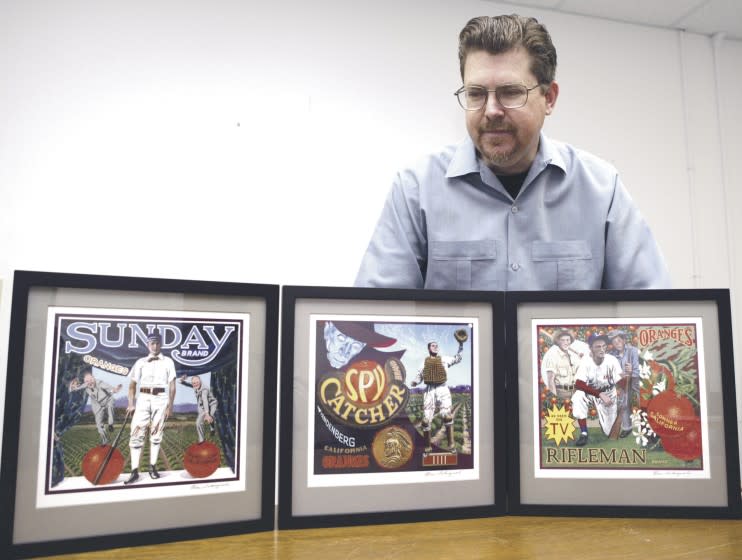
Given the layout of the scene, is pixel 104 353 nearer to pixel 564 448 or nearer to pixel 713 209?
pixel 564 448

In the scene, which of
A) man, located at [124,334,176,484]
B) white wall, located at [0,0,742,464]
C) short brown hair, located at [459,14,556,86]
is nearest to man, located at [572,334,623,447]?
man, located at [124,334,176,484]

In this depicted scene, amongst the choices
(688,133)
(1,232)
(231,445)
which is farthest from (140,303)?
(688,133)

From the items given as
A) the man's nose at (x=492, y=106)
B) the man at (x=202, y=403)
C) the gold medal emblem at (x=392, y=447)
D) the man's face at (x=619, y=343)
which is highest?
the man's nose at (x=492, y=106)

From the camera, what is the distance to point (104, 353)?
734 millimetres

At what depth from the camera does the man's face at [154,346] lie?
756 millimetres

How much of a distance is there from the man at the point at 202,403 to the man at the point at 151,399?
→ 0.03 m

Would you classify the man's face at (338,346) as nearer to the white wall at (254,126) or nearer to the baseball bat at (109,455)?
the baseball bat at (109,455)

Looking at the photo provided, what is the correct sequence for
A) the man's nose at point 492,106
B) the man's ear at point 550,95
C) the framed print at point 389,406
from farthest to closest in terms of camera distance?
the man's ear at point 550,95 < the man's nose at point 492,106 < the framed print at point 389,406

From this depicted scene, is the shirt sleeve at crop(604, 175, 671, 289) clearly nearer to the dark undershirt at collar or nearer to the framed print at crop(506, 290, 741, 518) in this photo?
the dark undershirt at collar

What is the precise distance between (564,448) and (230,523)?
51 centimetres

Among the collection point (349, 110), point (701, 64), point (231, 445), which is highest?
point (701, 64)

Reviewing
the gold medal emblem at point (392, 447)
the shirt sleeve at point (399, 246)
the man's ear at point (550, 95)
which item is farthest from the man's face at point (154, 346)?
the man's ear at point (550, 95)

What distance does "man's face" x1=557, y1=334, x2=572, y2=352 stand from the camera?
0.87 m

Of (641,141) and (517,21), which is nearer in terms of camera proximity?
(517,21)
